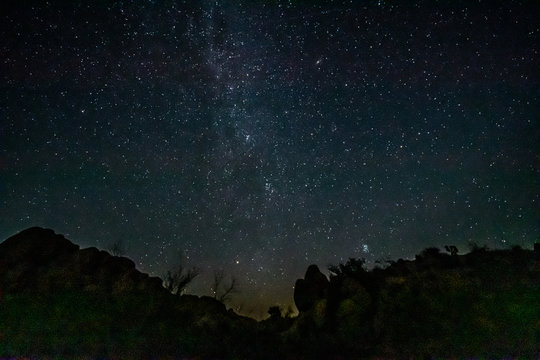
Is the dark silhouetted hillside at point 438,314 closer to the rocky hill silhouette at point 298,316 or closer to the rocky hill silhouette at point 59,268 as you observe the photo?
the rocky hill silhouette at point 298,316

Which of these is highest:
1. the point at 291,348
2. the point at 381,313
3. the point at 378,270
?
the point at 378,270

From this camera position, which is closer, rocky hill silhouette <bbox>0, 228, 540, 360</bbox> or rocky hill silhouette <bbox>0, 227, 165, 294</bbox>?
rocky hill silhouette <bbox>0, 228, 540, 360</bbox>

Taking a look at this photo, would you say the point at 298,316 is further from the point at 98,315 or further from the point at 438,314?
the point at 98,315

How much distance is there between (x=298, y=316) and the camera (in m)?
23.0

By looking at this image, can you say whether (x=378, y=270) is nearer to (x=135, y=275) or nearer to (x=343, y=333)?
(x=343, y=333)

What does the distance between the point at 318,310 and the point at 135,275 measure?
1281cm

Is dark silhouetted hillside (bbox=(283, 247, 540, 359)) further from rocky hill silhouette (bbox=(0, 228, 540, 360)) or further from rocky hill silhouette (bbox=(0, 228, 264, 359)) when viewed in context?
rocky hill silhouette (bbox=(0, 228, 264, 359))

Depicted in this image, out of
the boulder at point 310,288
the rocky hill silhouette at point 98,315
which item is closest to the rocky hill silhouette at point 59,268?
the rocky hill silhouette at point 98,315

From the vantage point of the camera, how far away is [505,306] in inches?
783

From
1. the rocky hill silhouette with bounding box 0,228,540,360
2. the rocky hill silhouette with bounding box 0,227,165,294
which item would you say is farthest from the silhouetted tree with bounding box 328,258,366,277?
the rocky hill silhouette with bounding box 0,227,165,294

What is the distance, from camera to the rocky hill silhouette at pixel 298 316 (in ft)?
64.8

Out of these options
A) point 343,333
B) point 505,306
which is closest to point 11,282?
point 343,333

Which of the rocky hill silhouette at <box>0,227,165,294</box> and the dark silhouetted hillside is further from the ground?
the rocky hill silhouette at <box>0,227,165,294</box>

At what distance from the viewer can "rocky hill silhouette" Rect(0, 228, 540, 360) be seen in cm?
1975
